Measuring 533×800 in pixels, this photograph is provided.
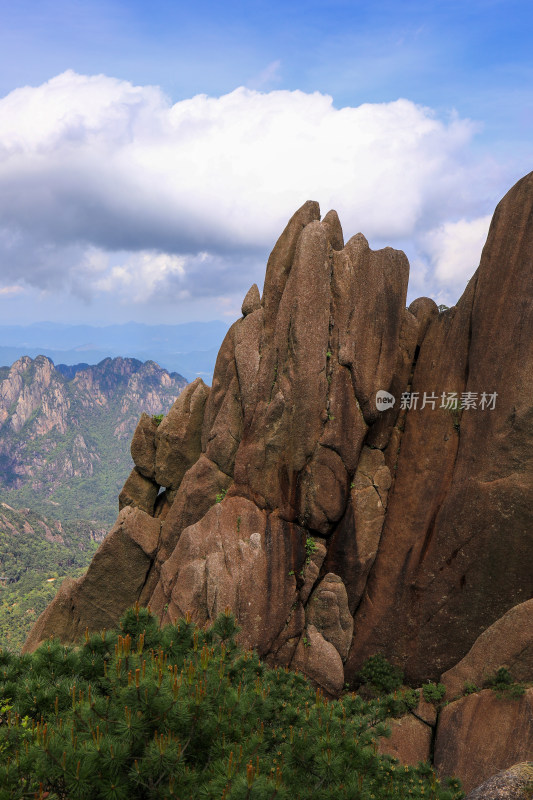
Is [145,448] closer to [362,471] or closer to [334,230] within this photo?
[362,471]

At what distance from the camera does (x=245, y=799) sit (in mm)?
6582

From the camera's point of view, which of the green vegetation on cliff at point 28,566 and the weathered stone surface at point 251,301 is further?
the green vegetation on cliff at point 28,566

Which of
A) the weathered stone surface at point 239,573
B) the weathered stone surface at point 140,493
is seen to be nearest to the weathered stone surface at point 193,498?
the weathered stone surface at point 239,573

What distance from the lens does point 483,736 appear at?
682 inches

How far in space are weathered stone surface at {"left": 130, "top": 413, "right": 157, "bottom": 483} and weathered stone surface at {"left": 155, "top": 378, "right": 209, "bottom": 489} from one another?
0.64 meters

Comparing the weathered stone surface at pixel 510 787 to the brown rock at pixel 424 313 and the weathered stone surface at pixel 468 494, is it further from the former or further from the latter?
the brown rock at pixel 424 313

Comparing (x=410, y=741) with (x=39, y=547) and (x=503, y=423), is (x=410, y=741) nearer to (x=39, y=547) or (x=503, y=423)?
(x=503, y=423)

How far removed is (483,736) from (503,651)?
2.93 m

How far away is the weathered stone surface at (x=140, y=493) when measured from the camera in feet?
91.7

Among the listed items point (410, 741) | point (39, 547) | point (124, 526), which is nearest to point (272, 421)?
point (124, 526)

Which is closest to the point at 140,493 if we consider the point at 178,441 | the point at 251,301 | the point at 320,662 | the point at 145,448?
the point at 145,448

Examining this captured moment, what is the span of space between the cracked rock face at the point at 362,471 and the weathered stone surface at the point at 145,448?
4854 mm

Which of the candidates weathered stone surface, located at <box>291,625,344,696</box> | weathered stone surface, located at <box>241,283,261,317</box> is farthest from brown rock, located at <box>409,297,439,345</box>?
weathered stone surface, located at <box>291,625,344,696</box>

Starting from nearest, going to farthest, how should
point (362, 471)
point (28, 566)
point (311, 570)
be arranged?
point (311, 570)
point (362, 471)
point (28, 566)
